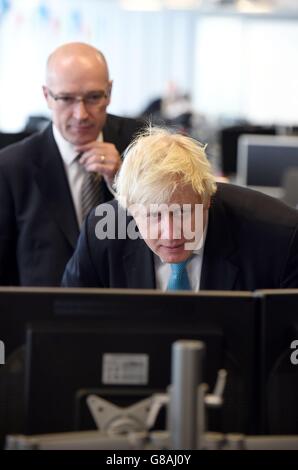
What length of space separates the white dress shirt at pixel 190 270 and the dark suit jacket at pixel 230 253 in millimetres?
20

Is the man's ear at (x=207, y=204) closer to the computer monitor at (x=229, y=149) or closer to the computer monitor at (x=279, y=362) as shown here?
the computer monitor at (x=279, y=362)

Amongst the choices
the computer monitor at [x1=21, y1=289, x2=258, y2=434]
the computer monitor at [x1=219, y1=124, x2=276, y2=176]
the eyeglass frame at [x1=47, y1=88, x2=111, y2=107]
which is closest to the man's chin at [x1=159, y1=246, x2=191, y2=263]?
the computer monitor at [x1=21, y1=289, x2=258, y2=434]

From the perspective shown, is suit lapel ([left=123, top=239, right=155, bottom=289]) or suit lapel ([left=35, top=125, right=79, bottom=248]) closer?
suit lapel ([left=123, top=239, right=155, bottom=289])

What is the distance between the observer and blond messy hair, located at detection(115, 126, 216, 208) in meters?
1.88

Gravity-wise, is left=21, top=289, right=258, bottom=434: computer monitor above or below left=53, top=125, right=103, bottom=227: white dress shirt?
below

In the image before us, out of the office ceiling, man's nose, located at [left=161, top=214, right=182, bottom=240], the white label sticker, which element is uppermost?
the office ceiling

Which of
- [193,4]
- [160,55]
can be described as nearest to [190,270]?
[193,4]

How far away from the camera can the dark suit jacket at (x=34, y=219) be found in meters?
2.90

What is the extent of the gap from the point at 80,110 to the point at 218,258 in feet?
3.11

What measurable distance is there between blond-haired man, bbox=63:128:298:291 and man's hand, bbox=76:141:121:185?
0.63 meters

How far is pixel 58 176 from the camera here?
2959 mm

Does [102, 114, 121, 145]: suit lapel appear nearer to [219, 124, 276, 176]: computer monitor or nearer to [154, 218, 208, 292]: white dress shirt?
[154, 218, 208, 292]: white dress shirt

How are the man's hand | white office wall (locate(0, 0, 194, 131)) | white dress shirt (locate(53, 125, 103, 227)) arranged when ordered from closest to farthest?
1. the man's hand
2. white dress shirt (locate(53, 125, 103, 227))
3. white office wall (locate(0, 0, 194, 131))

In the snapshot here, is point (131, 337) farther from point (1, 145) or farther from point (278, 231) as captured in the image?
point (1, 145)
